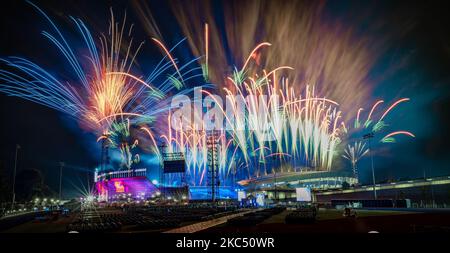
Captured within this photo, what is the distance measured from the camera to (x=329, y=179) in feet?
443

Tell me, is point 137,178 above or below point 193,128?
below

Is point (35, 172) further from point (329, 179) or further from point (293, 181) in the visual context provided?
point (329, 179)
